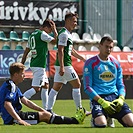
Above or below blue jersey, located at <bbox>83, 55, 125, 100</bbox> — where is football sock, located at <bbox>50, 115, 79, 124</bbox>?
below

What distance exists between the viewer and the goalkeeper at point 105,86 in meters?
9.65

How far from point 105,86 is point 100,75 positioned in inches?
7.5

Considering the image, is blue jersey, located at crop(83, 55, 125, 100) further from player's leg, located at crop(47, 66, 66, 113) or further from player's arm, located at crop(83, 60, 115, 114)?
player's leg, located at crop(47, 66, 66, 113)

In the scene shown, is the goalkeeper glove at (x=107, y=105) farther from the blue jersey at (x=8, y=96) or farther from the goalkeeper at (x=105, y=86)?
the blue jersey at (x=8, y=96)

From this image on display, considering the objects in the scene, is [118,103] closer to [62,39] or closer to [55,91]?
[62,39]

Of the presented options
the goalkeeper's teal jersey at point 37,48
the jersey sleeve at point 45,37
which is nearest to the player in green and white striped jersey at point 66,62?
the jersey sleeve at point 45,37

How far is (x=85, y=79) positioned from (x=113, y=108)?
2.18 feet

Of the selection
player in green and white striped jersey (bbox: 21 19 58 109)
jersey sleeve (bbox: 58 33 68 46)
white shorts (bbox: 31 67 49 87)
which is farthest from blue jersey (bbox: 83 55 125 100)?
white shorts (bbox: 31 67 49 87)

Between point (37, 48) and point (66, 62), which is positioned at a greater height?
point (37, 48)

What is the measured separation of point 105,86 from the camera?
990 centimetres

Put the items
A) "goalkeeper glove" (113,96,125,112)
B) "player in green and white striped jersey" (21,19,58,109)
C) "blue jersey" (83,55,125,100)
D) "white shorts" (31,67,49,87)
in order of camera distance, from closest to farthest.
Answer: "goalkeeper glove" (113,96,125,112) < "blue jersey" (83,55,125,100) < "player in green and white striped jersey" (21,19,58,109) < "white shorts" (31,67,49,87)

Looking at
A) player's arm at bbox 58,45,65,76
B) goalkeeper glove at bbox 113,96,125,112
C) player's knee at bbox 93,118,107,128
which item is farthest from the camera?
player's arm at bbox 58,45,65,76

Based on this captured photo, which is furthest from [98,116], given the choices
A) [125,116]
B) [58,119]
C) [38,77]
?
[38,77]

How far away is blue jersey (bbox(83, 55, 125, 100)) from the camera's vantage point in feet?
32.2
